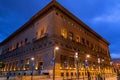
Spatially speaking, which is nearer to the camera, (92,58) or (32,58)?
(32,58)

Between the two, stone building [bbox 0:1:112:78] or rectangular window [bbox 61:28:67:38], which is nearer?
stone building [bbox 0:1:112:78]

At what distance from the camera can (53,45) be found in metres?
35.1

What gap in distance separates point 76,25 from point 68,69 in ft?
60.2

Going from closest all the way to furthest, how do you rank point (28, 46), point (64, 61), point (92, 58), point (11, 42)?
point (64, 61), point (28, 46), point (92, 58), point (11, 42)

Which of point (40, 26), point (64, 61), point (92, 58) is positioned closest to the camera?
point (64, 61)

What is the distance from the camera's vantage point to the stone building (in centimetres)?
3612

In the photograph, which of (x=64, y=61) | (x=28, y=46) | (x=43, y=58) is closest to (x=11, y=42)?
(x=28, y=46)

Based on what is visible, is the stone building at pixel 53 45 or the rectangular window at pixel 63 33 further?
the rectangular window at pixel 63 33

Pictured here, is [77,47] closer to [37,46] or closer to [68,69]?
[68,69]

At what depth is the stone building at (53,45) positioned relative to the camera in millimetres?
36125

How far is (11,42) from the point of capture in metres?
66.3

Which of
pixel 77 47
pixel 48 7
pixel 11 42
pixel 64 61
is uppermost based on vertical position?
pixel 48 7

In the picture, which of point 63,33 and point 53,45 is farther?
point 63,33

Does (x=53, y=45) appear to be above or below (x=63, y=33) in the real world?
below
